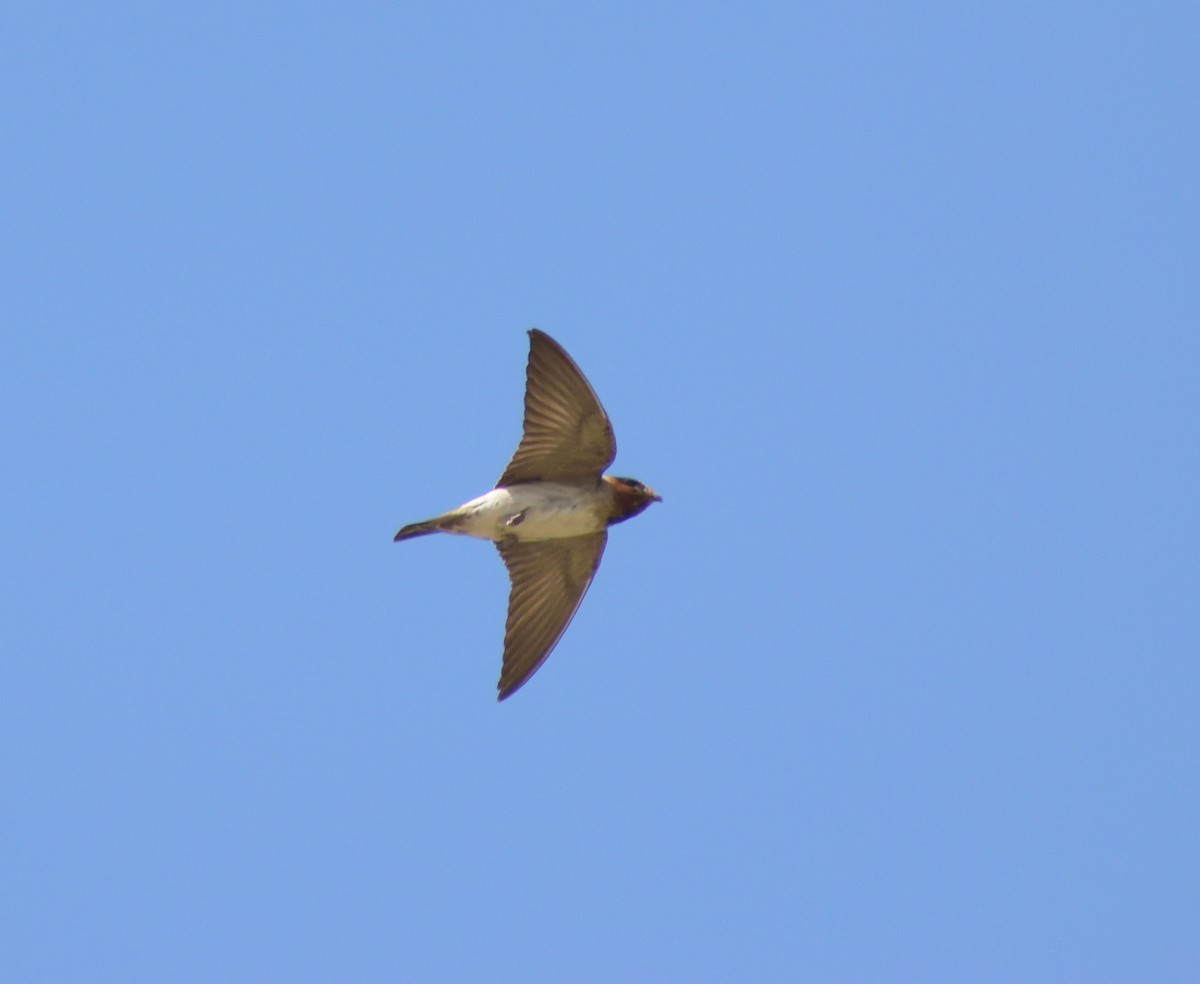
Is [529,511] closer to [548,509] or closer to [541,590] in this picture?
[548,509]

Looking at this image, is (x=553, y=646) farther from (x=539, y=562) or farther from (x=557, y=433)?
(x=557, y=433)

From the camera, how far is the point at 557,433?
1078 cm

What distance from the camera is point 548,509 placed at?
35.8 feet

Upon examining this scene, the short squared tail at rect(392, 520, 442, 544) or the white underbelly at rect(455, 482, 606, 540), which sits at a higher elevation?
the white underbelly at rect(455, 482, 606, 540)

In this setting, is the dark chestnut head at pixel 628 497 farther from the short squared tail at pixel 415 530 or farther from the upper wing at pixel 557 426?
the short squared tail at pixel 415 530

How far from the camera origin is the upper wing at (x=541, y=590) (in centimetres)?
1117

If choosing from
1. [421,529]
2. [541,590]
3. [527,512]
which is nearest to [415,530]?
[421,529]

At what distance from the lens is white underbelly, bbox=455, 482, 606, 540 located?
10883 mm

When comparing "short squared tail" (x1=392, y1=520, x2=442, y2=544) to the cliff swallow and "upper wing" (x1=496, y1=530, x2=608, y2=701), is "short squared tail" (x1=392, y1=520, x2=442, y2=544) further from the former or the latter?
"upper wing" (x1=496, y1=530, x2=608, y2=701)

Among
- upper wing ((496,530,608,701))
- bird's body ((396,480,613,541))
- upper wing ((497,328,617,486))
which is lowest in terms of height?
upper wing ((496,530,608,701))

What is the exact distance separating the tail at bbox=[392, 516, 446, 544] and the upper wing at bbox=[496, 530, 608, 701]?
15.9 inches

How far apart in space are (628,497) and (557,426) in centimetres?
58

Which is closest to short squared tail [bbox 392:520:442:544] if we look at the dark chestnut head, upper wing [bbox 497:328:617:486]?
upper wing [bbox 497:328:617:486]

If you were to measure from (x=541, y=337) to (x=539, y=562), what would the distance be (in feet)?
4.01
